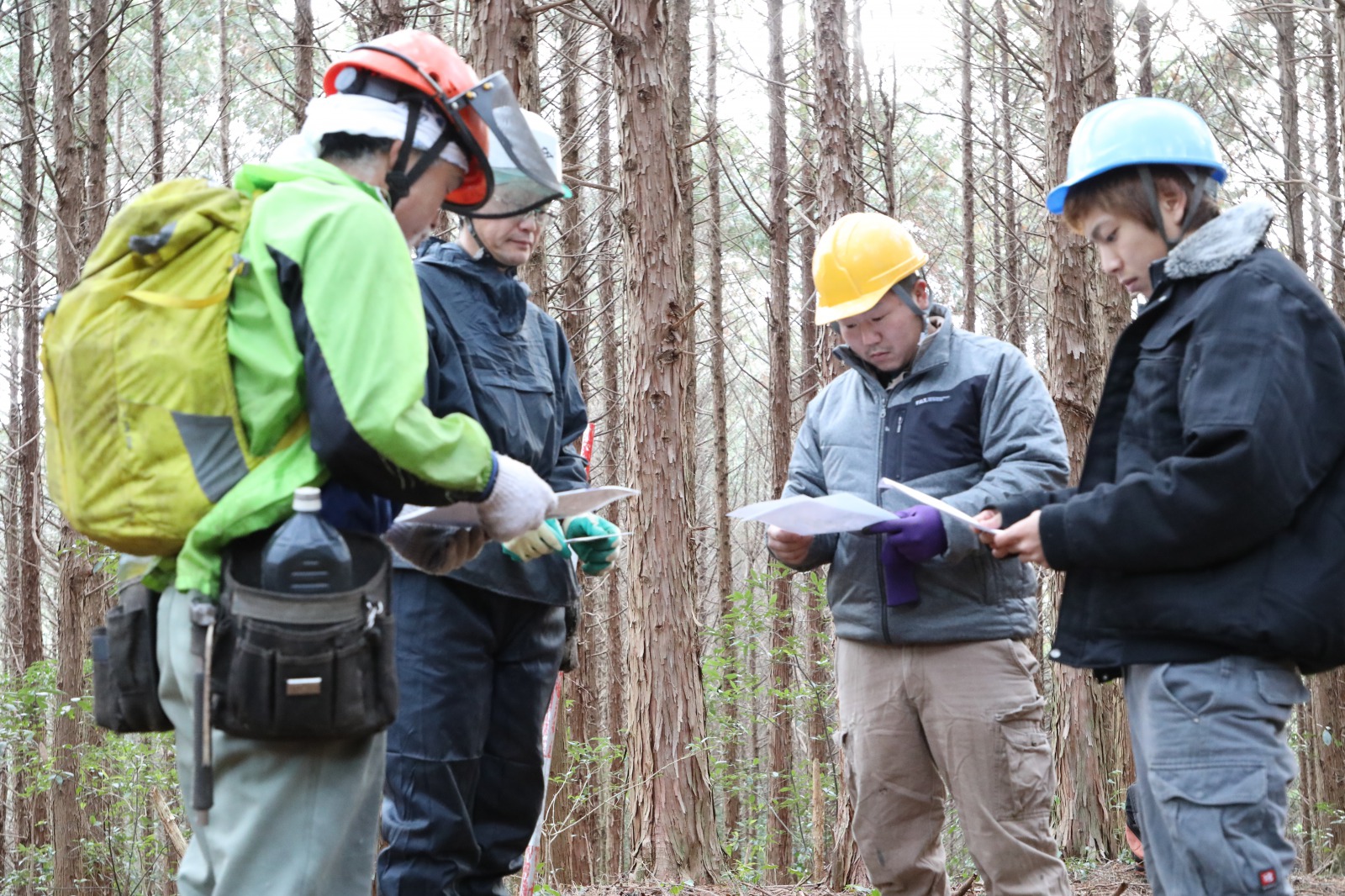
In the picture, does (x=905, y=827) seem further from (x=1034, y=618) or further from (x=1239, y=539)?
(x=1239, y=539)

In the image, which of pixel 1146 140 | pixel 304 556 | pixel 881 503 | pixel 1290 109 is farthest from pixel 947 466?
pixel 1290 109

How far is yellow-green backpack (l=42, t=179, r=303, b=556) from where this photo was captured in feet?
6.39

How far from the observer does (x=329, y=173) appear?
2.16 meters

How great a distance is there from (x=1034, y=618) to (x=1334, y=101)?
35.3 feet

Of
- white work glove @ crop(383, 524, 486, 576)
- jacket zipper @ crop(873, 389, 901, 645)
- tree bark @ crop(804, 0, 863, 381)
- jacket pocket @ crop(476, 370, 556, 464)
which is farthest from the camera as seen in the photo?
tree bark @ crop(804, 0, 863, 381)

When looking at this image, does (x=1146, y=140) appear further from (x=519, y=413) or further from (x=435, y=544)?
(x=435, y=544)

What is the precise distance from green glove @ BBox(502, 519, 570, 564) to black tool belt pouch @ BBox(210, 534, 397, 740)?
0.94 meters

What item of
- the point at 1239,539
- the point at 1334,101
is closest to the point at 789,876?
the point at 1334,101

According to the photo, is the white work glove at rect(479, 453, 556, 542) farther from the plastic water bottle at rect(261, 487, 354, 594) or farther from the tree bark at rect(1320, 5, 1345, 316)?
the tree bark at rect(1320, 5, 1345, 316)

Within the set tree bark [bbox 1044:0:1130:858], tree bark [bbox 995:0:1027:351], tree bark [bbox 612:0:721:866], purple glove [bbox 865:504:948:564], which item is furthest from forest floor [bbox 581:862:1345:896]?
tree bark [bbox 995:0:1027:351]

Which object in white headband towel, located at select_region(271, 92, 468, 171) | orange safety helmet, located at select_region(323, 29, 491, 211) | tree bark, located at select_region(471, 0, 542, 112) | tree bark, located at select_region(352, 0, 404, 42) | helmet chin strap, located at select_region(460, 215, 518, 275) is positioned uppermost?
tree bark, located at select_region(352, 0, 404, 42)

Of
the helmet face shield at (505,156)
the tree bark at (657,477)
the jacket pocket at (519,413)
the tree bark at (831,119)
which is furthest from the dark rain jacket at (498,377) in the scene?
the tree bark at (831,119)

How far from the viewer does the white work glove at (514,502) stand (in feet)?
7.57

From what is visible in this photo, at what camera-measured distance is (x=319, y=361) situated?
197 centimetres
